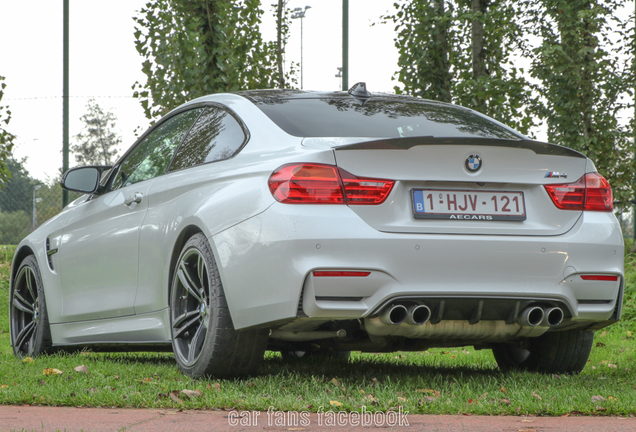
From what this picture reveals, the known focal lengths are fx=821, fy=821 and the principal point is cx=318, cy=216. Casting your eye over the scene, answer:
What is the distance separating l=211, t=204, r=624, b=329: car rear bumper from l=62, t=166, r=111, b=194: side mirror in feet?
6.88

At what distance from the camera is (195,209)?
4.23 meters

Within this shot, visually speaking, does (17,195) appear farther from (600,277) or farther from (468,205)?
(600,277)

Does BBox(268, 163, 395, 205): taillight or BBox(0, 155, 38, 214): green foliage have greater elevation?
BBox(268, 163, 395, 205): taillight

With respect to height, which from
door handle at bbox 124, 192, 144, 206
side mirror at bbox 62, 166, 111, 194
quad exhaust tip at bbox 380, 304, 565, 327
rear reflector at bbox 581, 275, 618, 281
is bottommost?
quad exhaust tip at bbox 380, 304, 565, 327

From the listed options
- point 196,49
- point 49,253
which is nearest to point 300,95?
point 49,253

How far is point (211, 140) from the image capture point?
462 centimetres

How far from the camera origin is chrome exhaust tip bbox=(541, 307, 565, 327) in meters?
3.87

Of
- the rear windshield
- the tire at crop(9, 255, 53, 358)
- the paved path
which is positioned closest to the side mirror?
the tire at crop(9, 255, 53, 358)

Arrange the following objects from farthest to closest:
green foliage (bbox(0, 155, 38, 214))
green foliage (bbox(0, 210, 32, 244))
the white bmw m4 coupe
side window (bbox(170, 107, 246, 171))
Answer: green foliage (bbox(0, 155, 38, 214)) → green foliage (bbox(0, 210, 32, 244)) → side window (bbox(170, 107, 246, 171)) → the white bmw m4 coupe

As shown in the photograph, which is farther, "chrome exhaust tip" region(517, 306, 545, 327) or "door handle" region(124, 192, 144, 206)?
"door handle" region(124, 192, 144, 206)

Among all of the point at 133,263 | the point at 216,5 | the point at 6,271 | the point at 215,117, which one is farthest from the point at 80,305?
the point at 6,271

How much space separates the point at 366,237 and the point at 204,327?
114 cm

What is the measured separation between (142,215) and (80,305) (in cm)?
108

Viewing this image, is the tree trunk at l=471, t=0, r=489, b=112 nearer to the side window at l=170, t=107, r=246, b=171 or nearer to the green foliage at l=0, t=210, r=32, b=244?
the side window at l=170, t=107, r=246, b=171
